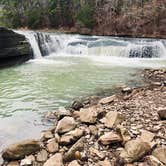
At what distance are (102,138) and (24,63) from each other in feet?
34.6

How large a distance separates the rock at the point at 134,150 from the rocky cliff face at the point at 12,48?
10.3 metres

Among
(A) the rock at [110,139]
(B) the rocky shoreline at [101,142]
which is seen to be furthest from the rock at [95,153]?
(A) the rock at [110,139]

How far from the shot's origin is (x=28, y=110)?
6660mm

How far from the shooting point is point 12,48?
13.7m

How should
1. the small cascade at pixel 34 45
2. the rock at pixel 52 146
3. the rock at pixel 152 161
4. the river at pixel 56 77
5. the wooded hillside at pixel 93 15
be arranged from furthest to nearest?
the wooded hillside at pixel 93 15, the small cascade at pixel 34 45, the river at pixel 56 77, the rock at pixel 52 146, the rock at pixel 152 161

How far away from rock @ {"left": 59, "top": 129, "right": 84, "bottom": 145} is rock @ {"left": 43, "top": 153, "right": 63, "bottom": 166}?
333 millimetres

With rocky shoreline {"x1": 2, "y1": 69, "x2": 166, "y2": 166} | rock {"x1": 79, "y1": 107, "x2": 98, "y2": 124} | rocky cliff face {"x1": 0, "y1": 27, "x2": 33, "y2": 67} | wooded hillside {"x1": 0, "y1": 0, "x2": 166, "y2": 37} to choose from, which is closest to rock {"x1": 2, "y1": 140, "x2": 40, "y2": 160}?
rocky shoreline {"x1": 2, "y1": 69, "x2": 166, "y2": 166}

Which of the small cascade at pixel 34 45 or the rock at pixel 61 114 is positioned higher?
the rock at pixel 61 114

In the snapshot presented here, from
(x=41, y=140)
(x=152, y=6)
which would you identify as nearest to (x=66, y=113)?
(x=41, y=140)

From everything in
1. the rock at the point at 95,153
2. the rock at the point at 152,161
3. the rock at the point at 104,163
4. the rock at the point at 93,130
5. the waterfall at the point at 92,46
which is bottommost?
the waterfall at the point at 92,46

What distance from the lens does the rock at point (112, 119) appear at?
4828 mm

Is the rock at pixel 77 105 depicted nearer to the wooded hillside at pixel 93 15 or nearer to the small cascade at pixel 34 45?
the small cascade at pixel 34 45

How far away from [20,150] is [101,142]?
1.28 metres

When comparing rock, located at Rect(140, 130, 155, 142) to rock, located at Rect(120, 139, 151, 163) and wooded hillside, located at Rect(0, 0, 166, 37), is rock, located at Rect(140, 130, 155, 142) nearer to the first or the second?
rock, located at Rect(120, 139, 151, 163)
